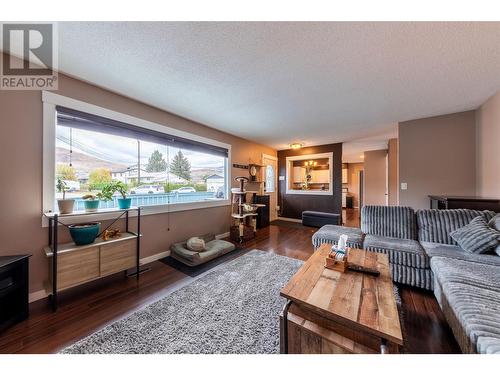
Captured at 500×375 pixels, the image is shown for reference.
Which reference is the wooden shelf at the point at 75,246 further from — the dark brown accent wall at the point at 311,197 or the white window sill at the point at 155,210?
the dark brown accent wall at the point at 311,197

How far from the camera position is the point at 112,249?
2.10 m

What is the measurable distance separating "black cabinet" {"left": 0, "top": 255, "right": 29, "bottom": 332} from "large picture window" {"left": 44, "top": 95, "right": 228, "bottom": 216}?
2.58ft

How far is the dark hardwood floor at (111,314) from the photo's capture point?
4.37ft

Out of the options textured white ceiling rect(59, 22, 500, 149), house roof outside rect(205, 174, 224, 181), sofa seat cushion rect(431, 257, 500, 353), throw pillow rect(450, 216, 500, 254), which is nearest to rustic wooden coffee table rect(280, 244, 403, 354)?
sofa seat cushion rect(431, 257, 500, 353)

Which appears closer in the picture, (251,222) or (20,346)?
(20,346)

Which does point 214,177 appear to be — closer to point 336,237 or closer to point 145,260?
point 145,260

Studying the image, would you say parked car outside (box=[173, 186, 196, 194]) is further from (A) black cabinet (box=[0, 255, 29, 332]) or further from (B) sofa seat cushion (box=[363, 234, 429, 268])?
(B) sofa seat cushion (box=[363, 234, 429, 268])

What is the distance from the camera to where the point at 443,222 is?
90.9 inches

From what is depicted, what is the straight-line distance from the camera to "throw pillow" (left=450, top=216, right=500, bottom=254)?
71.7 inches

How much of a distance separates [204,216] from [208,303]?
2076 millimetres

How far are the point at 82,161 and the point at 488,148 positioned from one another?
226 inches

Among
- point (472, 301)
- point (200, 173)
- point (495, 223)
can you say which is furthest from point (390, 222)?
point (200, 173)

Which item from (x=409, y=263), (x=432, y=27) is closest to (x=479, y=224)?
(x=409, y=263)

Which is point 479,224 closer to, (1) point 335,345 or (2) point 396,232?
(2) point 396,232
